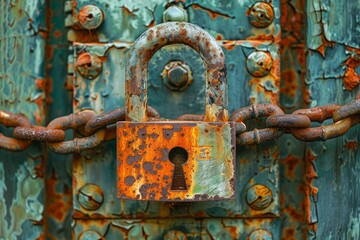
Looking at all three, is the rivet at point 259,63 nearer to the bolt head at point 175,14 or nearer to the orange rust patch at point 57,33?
the bolt head at point 175,14

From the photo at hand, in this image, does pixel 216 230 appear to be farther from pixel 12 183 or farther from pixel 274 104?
pixel 12 183

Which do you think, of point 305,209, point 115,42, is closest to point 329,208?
point 305,209

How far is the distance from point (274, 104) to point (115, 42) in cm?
26

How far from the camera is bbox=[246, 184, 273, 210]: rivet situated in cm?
110

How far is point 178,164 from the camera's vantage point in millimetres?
995

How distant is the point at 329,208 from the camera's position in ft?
3.65

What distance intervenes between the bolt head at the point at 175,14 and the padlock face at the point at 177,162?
0.62 feet

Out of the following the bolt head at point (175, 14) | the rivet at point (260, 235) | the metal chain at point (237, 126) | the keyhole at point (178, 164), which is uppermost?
the bolt head at point (175, 14)

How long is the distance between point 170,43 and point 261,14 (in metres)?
0.17

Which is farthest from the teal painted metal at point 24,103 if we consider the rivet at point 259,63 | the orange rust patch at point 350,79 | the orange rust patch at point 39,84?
the orange rust patch at point 350,79

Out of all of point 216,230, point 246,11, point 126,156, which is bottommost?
point 216,230

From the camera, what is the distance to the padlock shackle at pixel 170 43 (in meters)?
1.00

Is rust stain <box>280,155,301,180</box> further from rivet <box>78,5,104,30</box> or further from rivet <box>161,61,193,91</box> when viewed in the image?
rivet <box>78,5,104,30</box>

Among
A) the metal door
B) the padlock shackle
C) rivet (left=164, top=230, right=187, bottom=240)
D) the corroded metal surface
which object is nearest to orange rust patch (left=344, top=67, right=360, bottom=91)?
the metal door
